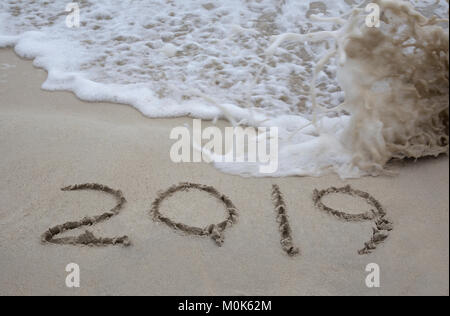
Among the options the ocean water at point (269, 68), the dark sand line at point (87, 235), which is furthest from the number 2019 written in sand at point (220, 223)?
the ocean water at point (269, 68)

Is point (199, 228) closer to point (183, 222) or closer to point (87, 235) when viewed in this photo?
point (183, 222)

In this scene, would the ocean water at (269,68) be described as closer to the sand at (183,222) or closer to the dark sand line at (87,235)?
the sand at (183,222)

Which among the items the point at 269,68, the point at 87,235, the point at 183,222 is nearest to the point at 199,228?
the point at 183,222

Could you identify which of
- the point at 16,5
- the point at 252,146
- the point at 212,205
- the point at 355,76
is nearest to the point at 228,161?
the point at 252,146

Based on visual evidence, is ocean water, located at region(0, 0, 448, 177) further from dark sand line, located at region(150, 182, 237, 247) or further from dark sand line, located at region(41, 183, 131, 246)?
dark sand line, located at region(41, 183, 131, 246)
